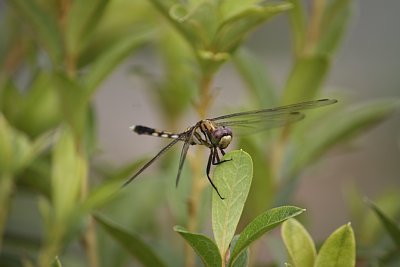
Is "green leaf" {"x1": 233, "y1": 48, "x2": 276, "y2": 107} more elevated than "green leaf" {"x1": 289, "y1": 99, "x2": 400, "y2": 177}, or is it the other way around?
"green leaf" {"x1": 233, "y1": 48, "x2": 276, "y2": 107}

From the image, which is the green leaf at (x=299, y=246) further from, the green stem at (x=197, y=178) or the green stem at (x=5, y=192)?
the green stem at (x=5, y=192)

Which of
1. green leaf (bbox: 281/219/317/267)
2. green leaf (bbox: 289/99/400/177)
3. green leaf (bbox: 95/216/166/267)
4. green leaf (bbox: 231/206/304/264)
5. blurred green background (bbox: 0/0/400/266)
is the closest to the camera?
green leaf (bbox: 231/206/304/264)

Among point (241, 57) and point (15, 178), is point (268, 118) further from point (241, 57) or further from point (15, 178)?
point (15, 178)

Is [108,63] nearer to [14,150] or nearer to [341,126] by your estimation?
[14,150]

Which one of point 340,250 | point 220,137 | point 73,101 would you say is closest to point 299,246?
point 340,250

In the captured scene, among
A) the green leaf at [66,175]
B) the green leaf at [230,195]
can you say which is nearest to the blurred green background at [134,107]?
the green leaf at [66,175]

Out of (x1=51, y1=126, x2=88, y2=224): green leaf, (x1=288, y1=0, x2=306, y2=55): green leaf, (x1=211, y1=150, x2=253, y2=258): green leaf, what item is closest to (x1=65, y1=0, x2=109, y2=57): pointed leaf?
(x1=51, y1=126, x2=88, y2=224): green leaf

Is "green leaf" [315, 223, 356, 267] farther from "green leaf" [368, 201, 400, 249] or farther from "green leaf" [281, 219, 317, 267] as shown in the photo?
"green leaf" [368, 201, 400, 249]
